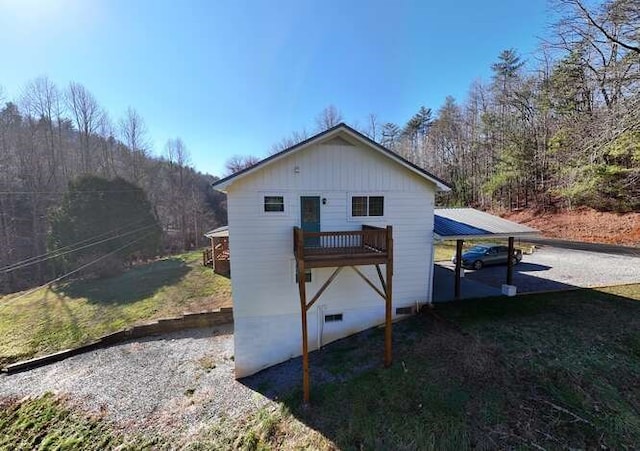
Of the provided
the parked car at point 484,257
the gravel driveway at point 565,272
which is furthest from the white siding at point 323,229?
the parked car at point 484,257

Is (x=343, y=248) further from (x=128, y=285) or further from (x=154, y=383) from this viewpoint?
(x=128, y=285)

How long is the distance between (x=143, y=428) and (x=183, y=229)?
31.2m

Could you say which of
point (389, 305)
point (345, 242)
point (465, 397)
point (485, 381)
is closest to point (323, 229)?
point (345, 242)

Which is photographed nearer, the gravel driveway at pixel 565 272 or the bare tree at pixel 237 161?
the gravel driveway at pixel 565 272

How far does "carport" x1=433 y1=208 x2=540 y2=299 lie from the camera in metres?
9.61

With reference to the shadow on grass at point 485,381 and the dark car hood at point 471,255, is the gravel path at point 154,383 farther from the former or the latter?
the dark car hood at point 471,255

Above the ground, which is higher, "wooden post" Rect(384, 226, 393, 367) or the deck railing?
the deck railing

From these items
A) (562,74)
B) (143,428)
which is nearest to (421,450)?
(143,428)

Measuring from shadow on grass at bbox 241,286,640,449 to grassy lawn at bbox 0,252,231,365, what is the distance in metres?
8.42

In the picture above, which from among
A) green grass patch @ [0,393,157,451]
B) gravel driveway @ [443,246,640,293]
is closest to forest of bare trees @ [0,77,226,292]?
green grass patch @ [0,393,157,451]

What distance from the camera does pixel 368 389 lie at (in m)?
7.05

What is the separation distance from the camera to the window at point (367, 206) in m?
9.19

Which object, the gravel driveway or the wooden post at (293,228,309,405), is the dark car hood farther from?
the wooden post at (293,228,309,405)

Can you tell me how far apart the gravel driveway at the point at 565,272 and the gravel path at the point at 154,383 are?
12.1 m
